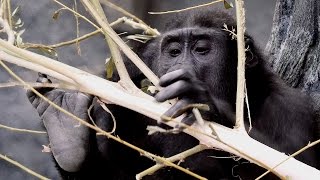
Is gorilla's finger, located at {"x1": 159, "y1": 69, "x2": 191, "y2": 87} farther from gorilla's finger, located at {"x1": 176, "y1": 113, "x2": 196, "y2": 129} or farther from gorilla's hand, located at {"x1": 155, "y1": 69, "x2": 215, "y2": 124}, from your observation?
gorilla's finger, located at {"x1": 176, "y1": 113, "x2": 196, "y2": 129}

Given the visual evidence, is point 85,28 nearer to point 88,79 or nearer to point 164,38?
point 164,38

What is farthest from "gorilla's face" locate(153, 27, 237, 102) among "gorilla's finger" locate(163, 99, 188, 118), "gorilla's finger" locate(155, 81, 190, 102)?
"gorilla's finger" locate(163, 99, 188, 118)

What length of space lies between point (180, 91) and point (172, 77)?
0.23ft

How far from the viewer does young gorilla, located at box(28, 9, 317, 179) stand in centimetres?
391

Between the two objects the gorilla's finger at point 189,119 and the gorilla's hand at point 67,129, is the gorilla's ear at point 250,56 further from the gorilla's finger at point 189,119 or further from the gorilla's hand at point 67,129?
the gorilla's finger at point 189,119

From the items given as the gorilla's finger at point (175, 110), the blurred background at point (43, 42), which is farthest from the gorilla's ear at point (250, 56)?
the blurred background at point (43, 42)

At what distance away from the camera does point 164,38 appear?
14.4ft

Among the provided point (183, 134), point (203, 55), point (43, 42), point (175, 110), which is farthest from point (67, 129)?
point (43, 42)

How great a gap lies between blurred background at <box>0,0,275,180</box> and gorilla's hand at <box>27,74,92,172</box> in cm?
214

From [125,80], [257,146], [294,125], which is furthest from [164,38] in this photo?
[257,146]

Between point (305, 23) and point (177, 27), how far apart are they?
909 mm

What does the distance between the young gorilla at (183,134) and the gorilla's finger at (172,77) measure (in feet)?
1.72

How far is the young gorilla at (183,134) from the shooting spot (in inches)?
154

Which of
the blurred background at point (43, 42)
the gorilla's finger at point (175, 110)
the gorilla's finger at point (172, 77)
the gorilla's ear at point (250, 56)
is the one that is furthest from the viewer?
the blurred background at point (43, 42)
